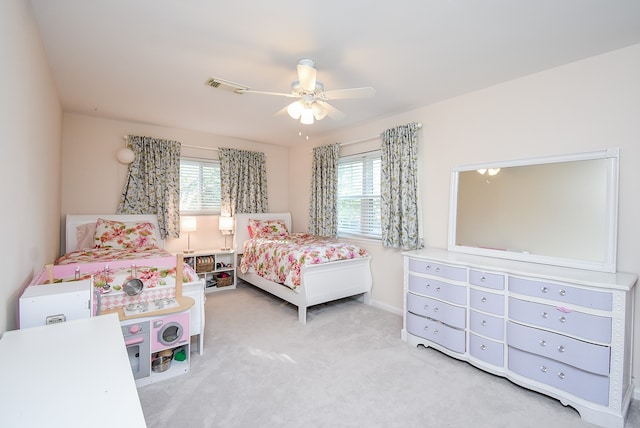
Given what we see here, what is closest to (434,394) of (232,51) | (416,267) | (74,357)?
(416,267)

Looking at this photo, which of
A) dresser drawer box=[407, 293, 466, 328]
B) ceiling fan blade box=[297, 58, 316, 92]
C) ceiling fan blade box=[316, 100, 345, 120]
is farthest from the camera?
dresser drawer box=[407, 293, 466, 328]

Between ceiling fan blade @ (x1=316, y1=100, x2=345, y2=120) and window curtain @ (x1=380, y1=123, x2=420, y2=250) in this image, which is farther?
window curtain @ (x1=380, y1=123, x2=420, y2=250)

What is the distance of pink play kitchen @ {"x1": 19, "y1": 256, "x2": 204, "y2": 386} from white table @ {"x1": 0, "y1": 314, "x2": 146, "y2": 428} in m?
0.75

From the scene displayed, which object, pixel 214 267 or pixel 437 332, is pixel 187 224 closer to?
pixel 214 267

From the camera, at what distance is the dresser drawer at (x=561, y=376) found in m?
1.79

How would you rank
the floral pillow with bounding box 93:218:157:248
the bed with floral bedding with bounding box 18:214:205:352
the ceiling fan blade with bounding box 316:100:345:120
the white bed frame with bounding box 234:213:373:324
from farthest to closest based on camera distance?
the floral pillow with bounding box 93:218:157:248 → the white bed frame with bounding box 234:213:373:324 → the ceiling fan blade with bounding box 316:100:345:120 → the bed with floral bedding with bounding box 18:214:205:352

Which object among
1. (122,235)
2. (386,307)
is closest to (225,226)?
(122,235)

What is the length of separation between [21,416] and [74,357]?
0.33 meters

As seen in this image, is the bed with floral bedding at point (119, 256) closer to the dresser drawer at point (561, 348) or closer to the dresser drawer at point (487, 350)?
the dresser drawer at point (487, 350)

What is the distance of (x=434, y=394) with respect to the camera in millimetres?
2049

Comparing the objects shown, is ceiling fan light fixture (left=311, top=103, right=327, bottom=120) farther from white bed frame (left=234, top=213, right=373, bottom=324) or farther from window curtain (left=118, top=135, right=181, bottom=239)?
window curtain (left=118, top=135, right=181, bottom=239)

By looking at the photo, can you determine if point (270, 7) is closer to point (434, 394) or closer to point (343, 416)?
point (343, 416)

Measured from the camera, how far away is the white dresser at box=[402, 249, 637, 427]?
178 centimetres

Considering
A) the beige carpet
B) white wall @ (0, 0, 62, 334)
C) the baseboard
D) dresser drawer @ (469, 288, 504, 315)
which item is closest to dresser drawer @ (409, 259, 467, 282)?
dresser drawer @ (469, 288, 504, 315)
